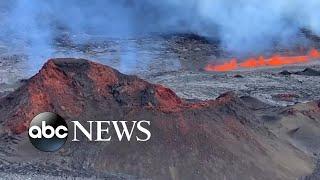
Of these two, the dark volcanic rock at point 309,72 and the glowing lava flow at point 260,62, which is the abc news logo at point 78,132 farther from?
the glowing lava flow at point 260,62

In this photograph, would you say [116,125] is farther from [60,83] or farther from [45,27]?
[45,27]

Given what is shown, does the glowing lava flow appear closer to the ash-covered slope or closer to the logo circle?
the ash-covered slope

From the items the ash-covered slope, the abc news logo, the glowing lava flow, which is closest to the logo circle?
the abc news logo

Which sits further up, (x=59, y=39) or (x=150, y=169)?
(x=59, y=39)

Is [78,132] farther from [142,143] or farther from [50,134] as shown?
[142,143]

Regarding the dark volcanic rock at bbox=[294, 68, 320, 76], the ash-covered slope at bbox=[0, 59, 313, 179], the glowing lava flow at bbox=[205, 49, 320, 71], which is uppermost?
the glowing lava flow at bbox=[205, 49, 320, 71]

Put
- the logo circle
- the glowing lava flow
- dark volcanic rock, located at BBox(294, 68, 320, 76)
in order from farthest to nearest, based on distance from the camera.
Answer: the glowing lava flow
dark volcanic rock, located at BBox(294, 68, 320, 76)
the logo circle

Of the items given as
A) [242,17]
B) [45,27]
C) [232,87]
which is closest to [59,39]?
[45,27]
